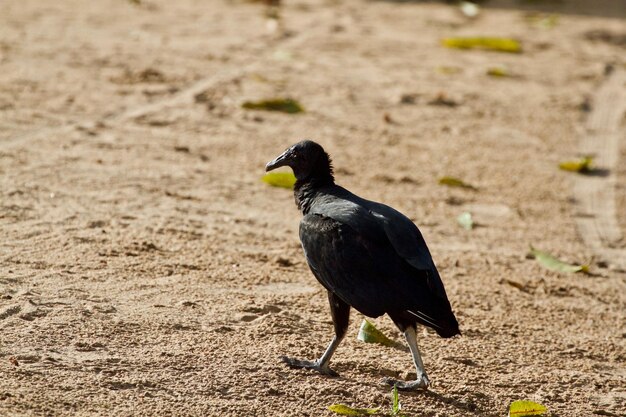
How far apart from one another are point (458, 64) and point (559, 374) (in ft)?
22.1

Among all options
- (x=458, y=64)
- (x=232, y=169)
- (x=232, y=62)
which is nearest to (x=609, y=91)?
(x=458, y=64)

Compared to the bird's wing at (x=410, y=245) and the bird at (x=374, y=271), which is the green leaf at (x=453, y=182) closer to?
the bird at (x=374, y=271)

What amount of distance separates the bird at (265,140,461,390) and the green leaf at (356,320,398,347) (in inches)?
18.4

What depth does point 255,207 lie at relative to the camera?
23.1 feet

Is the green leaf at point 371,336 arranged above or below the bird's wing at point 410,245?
below

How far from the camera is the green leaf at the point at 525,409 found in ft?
14.9

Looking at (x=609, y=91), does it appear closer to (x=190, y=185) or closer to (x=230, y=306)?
(x=190, y=185)

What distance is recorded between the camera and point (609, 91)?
11.1 meters

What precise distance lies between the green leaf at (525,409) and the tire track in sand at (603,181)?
103 inches

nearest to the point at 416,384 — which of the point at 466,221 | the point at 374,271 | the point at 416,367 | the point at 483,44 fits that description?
the point at 416,367

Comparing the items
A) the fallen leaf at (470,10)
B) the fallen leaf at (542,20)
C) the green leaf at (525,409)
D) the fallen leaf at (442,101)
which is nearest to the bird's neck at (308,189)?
the green leaf at (525,409)

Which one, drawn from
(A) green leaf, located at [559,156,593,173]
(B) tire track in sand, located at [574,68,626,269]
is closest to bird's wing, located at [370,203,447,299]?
(B) tire track in sand, located at [574,68,626,269]

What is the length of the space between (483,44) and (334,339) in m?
8.00

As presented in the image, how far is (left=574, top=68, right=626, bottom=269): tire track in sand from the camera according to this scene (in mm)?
7329
